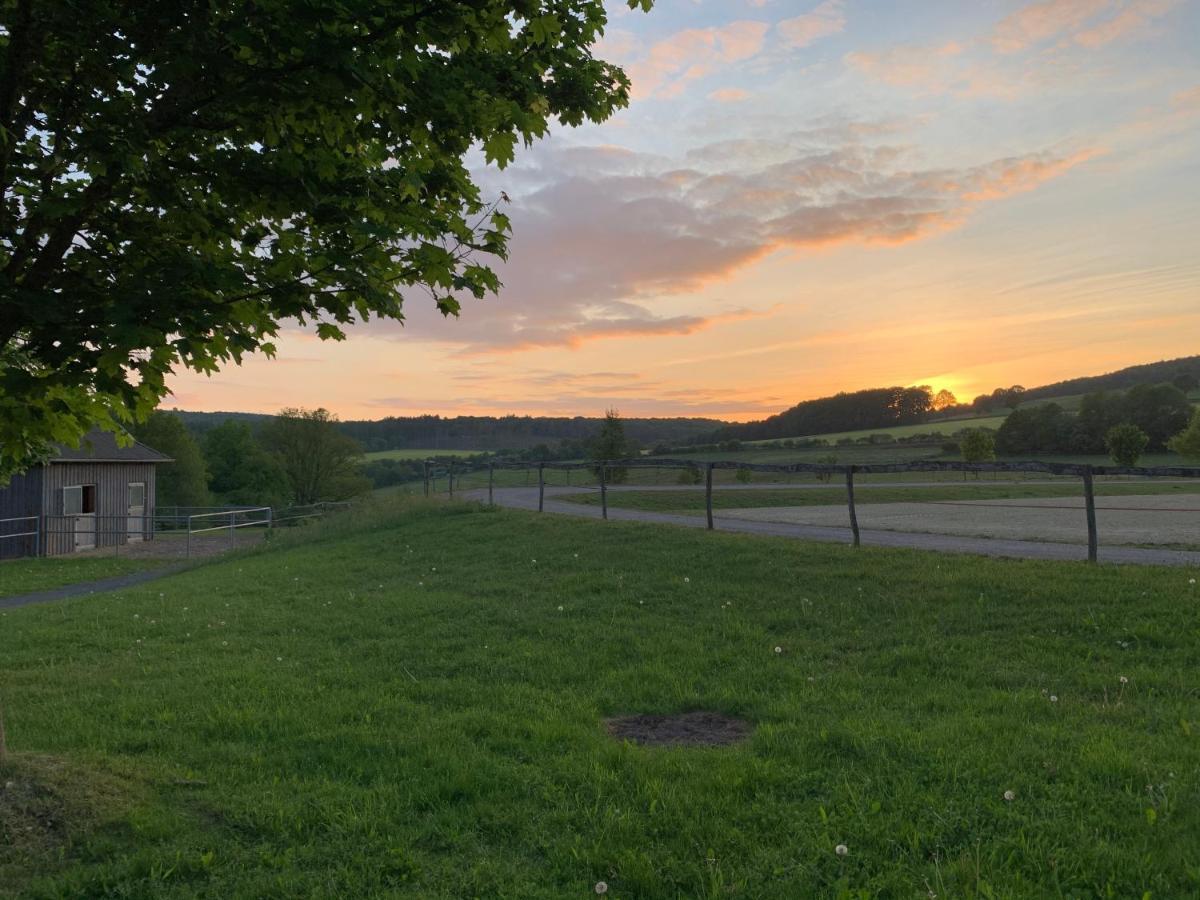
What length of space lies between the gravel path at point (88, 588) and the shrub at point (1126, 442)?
178 ft

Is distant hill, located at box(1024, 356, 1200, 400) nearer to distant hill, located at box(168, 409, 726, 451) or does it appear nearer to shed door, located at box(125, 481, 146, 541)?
distant hill, located at box(168, 409, 726, 451)

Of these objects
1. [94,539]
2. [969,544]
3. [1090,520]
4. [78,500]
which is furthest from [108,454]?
[1090,520]

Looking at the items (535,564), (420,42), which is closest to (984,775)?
(420,42)

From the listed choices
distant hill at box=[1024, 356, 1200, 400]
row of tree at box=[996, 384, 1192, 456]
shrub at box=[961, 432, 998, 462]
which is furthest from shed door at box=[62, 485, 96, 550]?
distant hill at box=[1024, 356, 1200, 400]

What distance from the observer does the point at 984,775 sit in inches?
170

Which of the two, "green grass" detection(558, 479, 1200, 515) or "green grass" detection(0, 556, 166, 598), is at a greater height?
"green grass" detection(558, 479, 1200, 515)

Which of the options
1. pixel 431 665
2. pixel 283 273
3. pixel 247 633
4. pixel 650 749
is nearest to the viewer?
pixel 283 273

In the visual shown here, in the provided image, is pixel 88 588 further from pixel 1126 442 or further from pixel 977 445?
pixel 1126 442

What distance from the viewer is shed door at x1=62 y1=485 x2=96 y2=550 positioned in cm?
3034

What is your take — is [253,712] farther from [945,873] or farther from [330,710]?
[945,873]

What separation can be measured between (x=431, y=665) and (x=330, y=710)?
152 cm

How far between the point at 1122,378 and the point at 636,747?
308 feet

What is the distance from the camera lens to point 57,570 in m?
22.0

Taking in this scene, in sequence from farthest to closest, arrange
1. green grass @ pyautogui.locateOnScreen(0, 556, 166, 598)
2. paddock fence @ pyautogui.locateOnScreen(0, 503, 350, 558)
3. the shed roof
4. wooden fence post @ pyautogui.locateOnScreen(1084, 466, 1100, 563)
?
1. the shed roof
2. paddock fence @ pyautogui.locateOnScreen(0, 503, 350, 558)
3. green grass @ pyautogui.locateOnScreen(0, 556, 166, 598)
4. wooden fence post @ pyautogui.locateOnScreen(1084, 466, 1100, 563)
